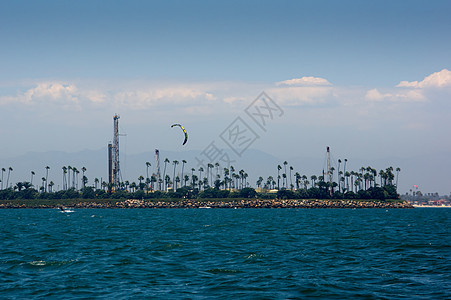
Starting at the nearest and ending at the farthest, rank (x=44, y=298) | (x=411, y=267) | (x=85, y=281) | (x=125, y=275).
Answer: (x=44, y=298), (x=85, y=281), (x=125, y=275), (x=411, y=267)

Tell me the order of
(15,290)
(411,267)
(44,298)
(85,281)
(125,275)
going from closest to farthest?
(44,298) < (15,290) < (85,281) < (125,275) < (411,267)

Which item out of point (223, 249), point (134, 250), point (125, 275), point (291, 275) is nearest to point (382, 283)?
point (291, 275)

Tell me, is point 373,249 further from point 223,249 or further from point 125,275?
point 125,275

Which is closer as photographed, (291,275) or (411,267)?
(291,275)

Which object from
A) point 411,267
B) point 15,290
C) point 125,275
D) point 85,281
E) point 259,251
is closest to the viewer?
point 15,290

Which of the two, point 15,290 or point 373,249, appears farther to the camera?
point 373,249

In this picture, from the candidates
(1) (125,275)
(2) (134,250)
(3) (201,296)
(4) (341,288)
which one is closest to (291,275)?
(4) (341,288)

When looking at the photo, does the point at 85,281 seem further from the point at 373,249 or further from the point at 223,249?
the point at 373,249

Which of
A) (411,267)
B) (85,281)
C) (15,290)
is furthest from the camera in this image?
(411,267)
